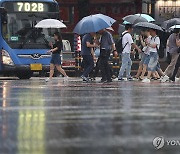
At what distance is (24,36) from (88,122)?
15347mm

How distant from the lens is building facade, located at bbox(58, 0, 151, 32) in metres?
45.2

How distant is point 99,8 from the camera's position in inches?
1806

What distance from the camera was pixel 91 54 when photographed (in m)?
20.8

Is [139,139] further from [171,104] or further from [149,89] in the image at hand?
[149,89]

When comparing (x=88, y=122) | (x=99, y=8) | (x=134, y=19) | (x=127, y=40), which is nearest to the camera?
(x=88, y=122)

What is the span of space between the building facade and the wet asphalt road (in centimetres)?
3031

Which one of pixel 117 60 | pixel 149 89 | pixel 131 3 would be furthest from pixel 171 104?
pixel 131 3

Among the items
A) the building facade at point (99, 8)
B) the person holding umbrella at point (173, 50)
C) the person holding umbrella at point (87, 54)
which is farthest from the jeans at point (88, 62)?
the building facade at point (99, 8)

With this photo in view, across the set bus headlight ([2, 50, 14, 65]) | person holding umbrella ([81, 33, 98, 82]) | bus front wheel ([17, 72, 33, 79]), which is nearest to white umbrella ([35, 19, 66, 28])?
bus headlight ([2, 50, 14, 65])

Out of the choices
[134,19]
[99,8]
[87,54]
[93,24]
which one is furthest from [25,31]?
[99,8]

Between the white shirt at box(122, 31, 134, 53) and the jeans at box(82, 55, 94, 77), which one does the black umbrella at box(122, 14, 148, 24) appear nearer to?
the white shirt at box(122, 31, 134, 53)


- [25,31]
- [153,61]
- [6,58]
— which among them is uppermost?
[25,31]

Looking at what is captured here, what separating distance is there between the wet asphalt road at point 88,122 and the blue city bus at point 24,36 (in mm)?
9873

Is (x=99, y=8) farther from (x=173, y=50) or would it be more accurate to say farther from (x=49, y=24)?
(x=173, y=50)
